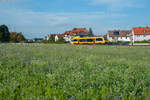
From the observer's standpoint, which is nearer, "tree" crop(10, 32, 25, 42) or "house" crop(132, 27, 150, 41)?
"tree" crop(10, 32, 25, 42)

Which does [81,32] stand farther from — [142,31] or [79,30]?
[142,31]

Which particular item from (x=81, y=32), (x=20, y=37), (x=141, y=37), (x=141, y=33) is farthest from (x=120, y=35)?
(x=20, y=37)

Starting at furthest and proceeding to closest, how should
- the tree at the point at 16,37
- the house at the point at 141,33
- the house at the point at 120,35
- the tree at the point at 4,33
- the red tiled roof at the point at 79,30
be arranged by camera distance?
the red tiled roof at the point at 79,30 → the house at the point at 120,35 → the house at the point at 141,33 → the tree at the point at 16,37 → the tree at the point at 4,33

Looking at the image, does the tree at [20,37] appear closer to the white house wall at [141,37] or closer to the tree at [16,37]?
the tree at [16,37]

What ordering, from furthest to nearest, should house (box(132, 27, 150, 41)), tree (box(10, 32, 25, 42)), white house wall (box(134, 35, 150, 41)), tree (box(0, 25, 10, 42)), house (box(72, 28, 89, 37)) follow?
house (box(72, 28, 89, 37)) → white house wall (box(134, 35, 150, 41)) → house (box(132, 27, 150, 41)) → tree (box(10, 32, 25, 42)) → tree (box(0, 25, 10, 42))

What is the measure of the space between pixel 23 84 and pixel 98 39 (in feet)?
177

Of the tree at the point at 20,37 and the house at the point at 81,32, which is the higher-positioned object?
the house at the point at 81,32

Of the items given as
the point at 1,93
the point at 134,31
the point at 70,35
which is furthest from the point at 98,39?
the point at 70,35

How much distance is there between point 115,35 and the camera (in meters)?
111

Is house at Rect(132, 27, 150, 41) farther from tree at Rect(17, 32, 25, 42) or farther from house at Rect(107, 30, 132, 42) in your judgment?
tree at Rect(17, 32, 25, 42)

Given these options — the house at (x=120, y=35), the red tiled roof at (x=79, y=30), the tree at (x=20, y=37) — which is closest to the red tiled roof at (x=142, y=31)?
the house at (x=120, y=35)


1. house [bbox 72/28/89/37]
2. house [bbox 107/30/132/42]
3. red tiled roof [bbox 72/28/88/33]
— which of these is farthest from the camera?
red tiled roof [bbox 72/28/88/33]

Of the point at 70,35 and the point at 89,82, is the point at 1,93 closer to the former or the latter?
the point at 89,82

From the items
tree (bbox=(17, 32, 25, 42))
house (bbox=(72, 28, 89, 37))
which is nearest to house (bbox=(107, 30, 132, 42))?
house (bbox=(72, 28, 89, 37))
